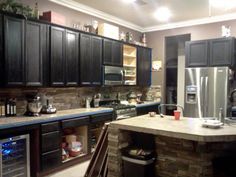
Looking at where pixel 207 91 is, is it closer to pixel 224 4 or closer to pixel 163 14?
pixel 224 4

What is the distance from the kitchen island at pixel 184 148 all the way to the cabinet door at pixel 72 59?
174 cm

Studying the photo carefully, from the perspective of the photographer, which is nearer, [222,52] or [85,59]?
[85,59]

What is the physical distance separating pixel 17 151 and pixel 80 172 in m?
1.05

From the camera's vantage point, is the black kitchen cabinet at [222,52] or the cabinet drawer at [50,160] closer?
the cabinet drawer at [50,160]

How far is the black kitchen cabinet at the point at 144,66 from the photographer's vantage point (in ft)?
19.6

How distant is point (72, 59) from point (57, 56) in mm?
341

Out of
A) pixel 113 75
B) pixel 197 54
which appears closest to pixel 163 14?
pixel 197 54

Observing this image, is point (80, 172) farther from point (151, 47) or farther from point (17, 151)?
point (151, 47)

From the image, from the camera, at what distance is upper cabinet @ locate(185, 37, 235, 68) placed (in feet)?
15.9

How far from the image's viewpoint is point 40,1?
4004mm

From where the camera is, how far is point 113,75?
5.01m

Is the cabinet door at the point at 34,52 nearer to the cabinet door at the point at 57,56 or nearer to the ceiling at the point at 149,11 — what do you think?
the cabinet door at the point at 57,56

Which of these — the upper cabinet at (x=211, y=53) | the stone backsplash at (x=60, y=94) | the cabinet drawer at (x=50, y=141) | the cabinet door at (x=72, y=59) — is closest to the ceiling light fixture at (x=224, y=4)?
the upper cabinet at (x=211, y=53)

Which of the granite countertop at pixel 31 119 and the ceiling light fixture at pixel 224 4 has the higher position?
the ceiling light fixture at pixel 224 4
